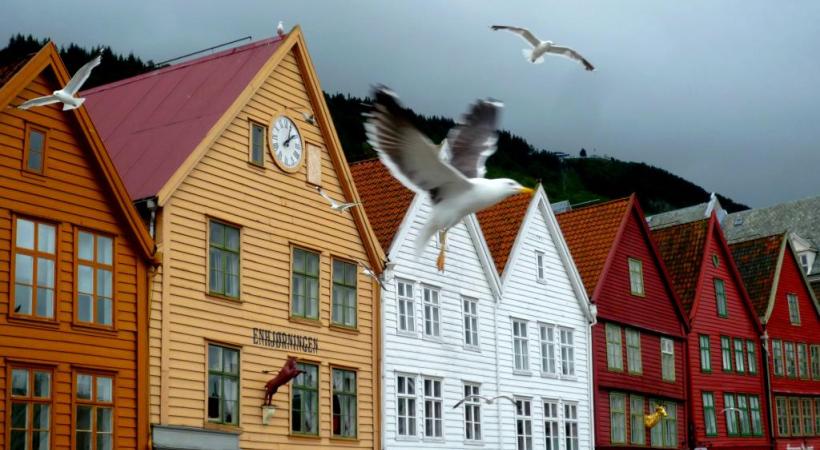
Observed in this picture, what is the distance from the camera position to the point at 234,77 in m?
31.0

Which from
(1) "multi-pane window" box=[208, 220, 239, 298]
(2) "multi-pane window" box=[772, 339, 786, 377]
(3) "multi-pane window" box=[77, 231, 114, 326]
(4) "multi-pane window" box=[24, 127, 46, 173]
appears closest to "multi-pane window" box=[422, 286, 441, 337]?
(1) "multi-pane window" box=[208, 220, 239, 298]

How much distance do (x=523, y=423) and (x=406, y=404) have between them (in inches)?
251

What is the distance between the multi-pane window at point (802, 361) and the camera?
5700 cm

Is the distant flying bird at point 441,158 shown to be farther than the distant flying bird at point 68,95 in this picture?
No

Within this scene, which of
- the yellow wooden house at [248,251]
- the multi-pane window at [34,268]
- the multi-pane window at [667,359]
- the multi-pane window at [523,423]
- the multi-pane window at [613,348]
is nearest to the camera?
the multi-pane window at [34,268]

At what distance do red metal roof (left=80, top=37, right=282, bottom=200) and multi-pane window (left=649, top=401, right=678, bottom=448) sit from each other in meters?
22.3

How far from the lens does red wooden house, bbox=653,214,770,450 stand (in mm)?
50031

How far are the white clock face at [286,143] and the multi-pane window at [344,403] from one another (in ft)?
17.7

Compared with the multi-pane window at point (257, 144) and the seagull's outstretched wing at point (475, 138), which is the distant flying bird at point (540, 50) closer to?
the seagull's outstretched wing at point (475, 138)

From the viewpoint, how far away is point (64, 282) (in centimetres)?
2495

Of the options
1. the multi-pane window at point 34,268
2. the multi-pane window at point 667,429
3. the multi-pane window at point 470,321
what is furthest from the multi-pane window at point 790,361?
the multi-pane window at point 34,268

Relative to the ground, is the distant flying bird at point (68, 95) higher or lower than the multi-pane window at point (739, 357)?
higher

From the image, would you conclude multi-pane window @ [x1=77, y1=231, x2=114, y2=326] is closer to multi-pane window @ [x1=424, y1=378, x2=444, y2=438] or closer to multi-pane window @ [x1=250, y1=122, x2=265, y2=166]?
multi-pane window @ [x1=250, y1=122, x2=265, y2=166]

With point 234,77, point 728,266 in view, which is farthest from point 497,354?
point 728,266
